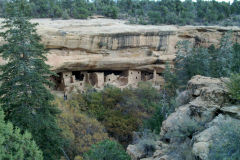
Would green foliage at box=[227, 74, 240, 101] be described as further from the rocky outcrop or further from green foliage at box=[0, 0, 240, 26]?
green foliage at box=[0, 0, 240, 26]

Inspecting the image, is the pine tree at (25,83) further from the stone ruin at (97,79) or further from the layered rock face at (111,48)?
the stone ruin at (97,79)

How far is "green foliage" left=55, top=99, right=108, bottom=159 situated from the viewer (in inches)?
425

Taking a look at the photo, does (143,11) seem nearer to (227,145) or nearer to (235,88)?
(235,88)

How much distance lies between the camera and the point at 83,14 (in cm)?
2355

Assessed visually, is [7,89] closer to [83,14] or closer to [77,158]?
[77,158]

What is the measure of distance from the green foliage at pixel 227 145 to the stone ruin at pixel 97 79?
1250 cm

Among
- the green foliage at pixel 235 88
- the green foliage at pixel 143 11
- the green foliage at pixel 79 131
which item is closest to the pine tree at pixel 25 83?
the green foliage at pixel 79 131

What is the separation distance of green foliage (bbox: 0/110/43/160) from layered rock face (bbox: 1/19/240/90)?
801cm

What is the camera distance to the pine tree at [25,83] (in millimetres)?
7223

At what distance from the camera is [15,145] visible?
6219 millimetres

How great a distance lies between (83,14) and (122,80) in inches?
361

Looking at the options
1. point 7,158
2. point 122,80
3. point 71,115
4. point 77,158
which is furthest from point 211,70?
point 7,158

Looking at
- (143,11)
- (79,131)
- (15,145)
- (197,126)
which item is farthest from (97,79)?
(143,11)

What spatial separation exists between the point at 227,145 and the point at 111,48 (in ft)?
41.6
